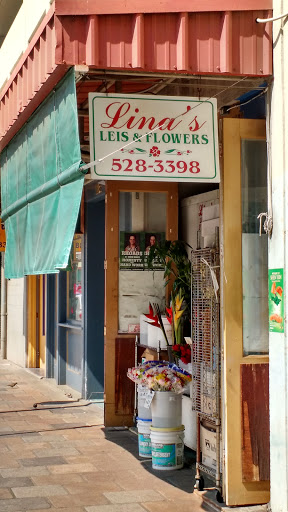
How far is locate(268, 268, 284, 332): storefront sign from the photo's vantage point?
235 inches

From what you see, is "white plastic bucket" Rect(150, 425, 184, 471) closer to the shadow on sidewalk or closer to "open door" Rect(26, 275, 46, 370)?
the shadow on sidewalk

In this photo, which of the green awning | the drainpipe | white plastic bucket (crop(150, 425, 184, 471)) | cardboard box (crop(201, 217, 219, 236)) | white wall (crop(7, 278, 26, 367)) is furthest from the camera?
the drainpipe

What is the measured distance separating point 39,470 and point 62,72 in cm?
388

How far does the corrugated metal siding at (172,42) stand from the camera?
5.95 metres

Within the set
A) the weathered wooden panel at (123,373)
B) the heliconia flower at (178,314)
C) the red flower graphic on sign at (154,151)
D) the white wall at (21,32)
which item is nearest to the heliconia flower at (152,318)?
the heliconia flower at (178,314)

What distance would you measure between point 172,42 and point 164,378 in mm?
3290

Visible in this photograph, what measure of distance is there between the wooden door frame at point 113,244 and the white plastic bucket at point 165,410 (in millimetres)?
1879

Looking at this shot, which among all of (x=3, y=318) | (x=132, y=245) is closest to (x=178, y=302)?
(x=132, y=245)

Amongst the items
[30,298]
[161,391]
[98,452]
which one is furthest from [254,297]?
[30,298]

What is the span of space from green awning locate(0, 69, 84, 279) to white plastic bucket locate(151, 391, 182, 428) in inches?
69.3

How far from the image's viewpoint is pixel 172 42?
605 centimetres

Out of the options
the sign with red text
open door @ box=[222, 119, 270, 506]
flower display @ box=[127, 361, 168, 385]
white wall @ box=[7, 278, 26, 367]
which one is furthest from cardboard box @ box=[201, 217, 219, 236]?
white wall @ box=[7, 278, 26, 367]

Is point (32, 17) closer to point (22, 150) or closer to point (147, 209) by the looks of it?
point (22, 150)

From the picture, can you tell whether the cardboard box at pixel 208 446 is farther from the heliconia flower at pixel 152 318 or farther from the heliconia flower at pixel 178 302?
the heliconia flower at pixel 152 318
